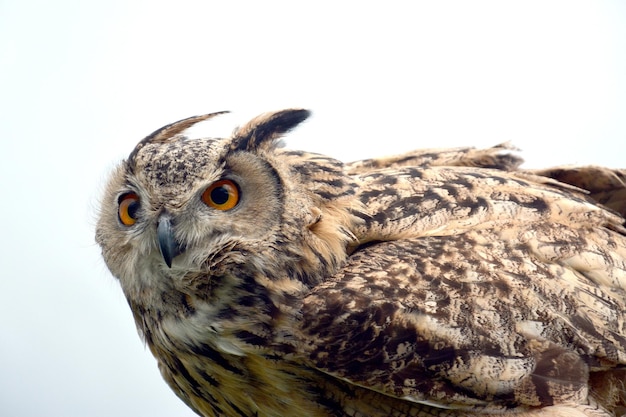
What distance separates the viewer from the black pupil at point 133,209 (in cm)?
218

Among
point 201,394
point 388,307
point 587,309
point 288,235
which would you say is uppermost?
point 288,235

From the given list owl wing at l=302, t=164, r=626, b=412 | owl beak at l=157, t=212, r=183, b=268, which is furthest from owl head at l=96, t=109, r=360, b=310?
owl wing at l=302, t=164, r=626, b=412

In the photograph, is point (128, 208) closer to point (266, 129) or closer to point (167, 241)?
point (167, 241)

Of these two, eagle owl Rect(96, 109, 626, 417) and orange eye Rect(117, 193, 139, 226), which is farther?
orange eye Rect(117, 193, 139, 226)

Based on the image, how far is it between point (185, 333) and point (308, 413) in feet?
1.36

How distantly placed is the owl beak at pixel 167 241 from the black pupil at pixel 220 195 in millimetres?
138

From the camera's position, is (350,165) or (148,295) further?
(350,165)

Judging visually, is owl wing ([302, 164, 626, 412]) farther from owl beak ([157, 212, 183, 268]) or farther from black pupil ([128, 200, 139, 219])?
black pupil ([128, 200, 139, 219])

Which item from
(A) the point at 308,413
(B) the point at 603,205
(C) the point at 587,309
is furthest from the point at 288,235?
(B) the point at 603,205

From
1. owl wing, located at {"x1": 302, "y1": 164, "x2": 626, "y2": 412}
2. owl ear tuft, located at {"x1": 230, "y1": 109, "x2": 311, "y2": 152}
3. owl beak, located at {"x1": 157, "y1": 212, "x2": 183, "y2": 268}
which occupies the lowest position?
owl wing, located at {"x1": 302, "y1": 164, "x2": 626, "y2": 412}

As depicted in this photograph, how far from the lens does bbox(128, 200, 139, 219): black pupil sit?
2182 mm

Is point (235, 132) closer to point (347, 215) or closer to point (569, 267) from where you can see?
point (347, 215)

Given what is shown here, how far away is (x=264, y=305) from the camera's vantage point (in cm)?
203

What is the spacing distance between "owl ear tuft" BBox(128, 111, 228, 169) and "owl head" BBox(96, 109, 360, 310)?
7 centimetres
